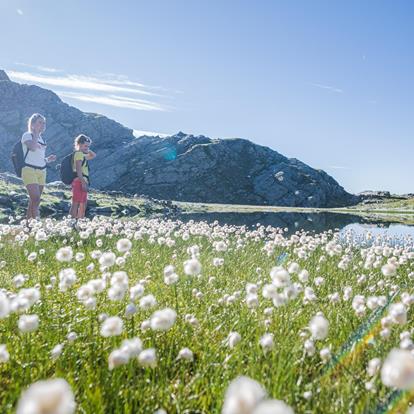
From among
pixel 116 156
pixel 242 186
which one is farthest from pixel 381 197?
pixel 116 156

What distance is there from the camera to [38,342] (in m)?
4.09

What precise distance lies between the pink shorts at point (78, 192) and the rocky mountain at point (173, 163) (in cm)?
13420

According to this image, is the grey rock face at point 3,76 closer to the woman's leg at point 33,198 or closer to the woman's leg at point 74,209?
the woman's leg at point 74,209

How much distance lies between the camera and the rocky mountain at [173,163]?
156625mm

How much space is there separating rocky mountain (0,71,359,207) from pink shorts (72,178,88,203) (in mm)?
134204

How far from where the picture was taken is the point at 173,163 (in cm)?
16612

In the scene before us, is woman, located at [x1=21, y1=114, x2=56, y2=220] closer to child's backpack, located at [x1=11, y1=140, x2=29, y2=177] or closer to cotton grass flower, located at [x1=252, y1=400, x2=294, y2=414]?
child's backpack, located at [x1=11, y1=140, x2=29, y2=177]

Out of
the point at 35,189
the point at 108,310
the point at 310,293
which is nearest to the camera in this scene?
the point at 310,293

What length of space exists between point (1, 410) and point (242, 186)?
552 feet

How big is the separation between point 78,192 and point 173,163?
503 ft

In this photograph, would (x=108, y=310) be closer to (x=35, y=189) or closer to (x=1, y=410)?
(x=1, y=410)

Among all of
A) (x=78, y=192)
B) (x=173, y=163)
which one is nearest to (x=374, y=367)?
(x=78, y=192)

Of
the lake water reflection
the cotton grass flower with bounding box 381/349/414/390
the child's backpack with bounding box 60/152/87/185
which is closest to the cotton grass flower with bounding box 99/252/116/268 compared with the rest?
the cotton grass flower with bounding box 381/349/414/390

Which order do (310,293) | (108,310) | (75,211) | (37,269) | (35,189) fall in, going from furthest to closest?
(75,211) → (35,189) → (37,269) → (108,310) → (310,293)
